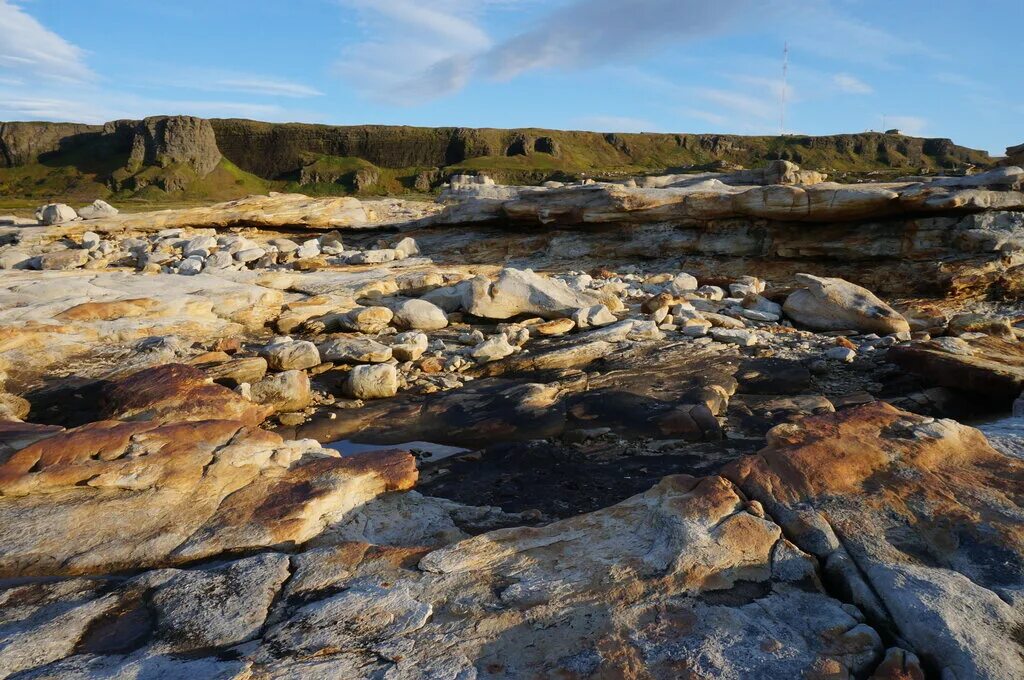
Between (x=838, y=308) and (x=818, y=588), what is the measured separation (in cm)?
997

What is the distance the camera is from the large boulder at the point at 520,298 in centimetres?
1272

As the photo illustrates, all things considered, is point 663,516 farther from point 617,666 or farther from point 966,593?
point 966,593

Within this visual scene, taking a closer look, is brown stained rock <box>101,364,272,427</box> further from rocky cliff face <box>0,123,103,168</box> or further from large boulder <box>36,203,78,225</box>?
rocky cliff face <box>0,123,103,168</box>

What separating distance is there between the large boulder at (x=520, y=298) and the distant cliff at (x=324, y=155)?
73.4m

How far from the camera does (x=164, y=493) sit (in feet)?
16.2

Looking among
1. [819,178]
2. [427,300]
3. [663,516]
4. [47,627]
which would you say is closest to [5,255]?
[427,300]

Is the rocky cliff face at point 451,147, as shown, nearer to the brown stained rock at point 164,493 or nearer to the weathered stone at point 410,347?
the weathered stone at point 410,347

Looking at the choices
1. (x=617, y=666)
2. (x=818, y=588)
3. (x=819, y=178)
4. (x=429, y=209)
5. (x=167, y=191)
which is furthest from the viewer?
(x=167, y=191)

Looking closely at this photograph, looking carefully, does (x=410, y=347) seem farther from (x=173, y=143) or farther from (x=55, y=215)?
(x=173, y=143)

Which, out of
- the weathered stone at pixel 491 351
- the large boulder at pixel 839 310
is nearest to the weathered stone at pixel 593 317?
the weathered stone at pixel 491 351

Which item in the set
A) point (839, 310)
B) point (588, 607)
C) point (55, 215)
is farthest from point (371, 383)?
point (55, 215)

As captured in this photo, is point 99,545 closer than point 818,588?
No

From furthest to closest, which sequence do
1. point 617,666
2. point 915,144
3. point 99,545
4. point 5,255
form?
point 915,144, point 5,255, point 99,545, point 617,666

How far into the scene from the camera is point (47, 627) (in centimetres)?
347
